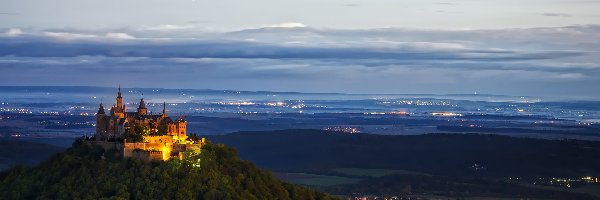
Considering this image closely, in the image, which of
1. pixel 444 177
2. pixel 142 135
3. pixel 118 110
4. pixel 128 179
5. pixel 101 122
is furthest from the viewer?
pixel 444 177

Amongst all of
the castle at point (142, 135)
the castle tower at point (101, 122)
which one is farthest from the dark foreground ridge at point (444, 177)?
the castle tower at point (101, 122)

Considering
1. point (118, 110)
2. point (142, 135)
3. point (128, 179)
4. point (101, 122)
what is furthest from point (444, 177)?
point (128, 179)

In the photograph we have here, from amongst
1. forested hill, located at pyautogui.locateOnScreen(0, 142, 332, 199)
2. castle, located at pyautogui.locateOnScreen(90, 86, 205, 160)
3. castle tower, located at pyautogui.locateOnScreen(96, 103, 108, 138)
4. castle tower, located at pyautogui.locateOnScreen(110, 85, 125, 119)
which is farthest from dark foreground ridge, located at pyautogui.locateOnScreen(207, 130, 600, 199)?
castle tower, located at pyautogui.locateOnScreen(110, 85, 125, 119)

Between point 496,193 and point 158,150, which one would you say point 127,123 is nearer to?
point 158,150

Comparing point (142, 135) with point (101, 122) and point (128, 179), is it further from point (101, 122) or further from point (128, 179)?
point (128, 179)

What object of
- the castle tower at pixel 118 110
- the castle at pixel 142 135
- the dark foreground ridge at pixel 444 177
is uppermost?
the castle tower at pixel 118 110

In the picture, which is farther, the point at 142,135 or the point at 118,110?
the point at 118,110

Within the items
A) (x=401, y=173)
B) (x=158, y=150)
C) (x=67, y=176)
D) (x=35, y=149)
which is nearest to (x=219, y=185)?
(x=158, y=150)

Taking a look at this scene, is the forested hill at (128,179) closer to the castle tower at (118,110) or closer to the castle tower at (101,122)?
the castle tower at (101,122)
